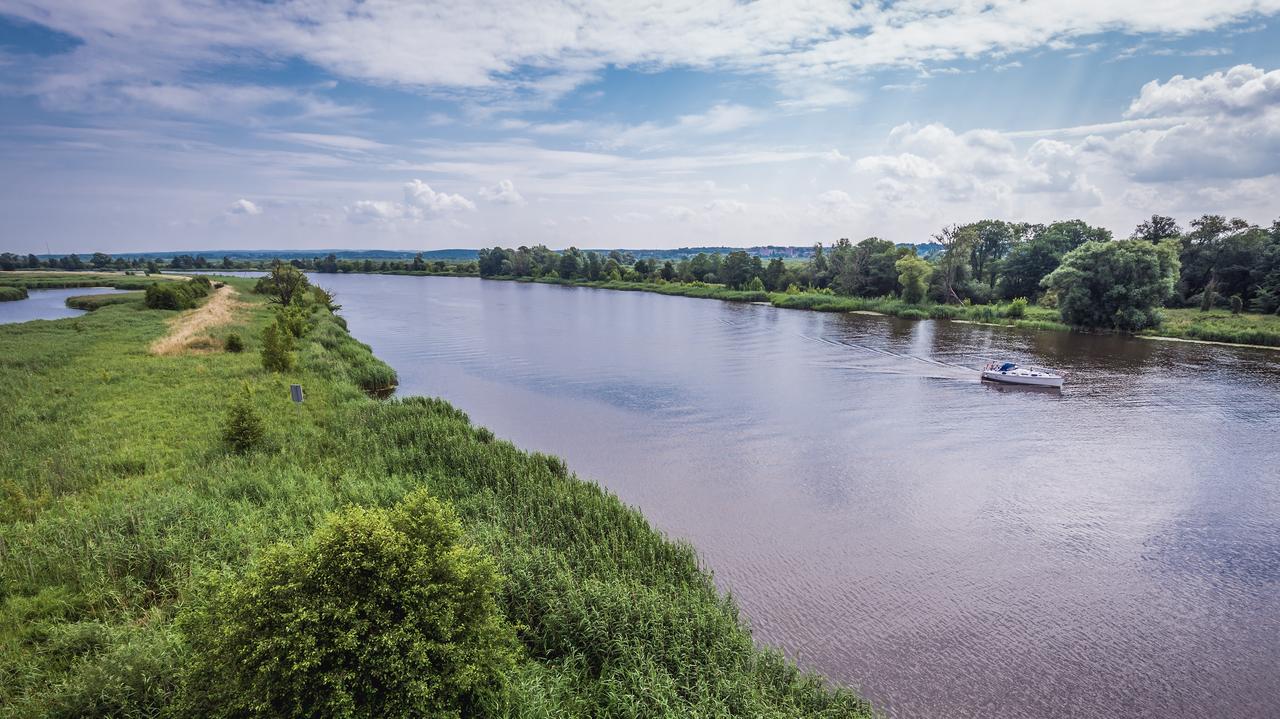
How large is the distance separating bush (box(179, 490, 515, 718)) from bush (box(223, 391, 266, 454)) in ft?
32.9

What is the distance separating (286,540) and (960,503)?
16.7 meters

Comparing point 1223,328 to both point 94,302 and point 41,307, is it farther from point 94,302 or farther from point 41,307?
point 41,307

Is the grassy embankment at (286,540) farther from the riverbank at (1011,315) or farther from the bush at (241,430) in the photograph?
the riverbank at (1011,315)

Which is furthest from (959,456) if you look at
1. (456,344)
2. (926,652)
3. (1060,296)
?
(1060,296)

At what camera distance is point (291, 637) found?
18.0 feet

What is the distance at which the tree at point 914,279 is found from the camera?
216 ft

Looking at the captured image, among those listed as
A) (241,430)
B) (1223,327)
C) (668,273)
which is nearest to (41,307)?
(241,430)

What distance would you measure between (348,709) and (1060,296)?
6409 cm

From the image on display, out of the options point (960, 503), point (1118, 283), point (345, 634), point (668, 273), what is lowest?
point (960, 503)

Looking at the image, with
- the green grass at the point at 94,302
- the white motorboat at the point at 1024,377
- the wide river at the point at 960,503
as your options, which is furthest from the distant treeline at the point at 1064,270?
the green grass at the point at 94,302

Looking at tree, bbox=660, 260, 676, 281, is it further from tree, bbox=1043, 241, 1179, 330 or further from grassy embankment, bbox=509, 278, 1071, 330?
tree, bbox=1043, 241, 1179, 330

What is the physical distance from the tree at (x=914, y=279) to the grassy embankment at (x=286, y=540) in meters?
61.0

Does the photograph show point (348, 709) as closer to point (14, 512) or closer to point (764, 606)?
point (764, 606)

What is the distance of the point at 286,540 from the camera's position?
30.1 ft
